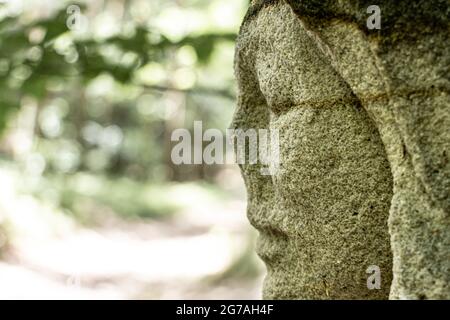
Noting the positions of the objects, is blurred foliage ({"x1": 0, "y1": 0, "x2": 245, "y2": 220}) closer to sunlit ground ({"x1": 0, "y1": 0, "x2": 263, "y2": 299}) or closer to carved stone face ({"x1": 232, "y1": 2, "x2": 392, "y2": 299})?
sunlit ground ({"x1": 0, "y1": 0, "x2": 263, "y2": 299})

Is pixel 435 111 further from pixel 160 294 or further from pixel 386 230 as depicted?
pixel 160 294

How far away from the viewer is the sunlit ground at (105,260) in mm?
6207

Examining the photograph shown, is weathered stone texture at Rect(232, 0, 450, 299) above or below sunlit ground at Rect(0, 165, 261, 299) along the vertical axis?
below

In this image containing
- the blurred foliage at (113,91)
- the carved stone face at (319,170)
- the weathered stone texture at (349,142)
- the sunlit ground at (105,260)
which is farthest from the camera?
the sunlit ground at (105,260)

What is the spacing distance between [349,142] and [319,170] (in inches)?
3.6

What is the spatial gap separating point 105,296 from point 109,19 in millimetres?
8530

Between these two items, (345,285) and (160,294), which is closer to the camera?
(345,285)

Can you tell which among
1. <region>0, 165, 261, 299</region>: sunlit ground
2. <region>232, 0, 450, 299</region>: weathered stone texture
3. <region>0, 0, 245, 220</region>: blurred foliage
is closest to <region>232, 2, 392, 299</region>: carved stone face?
<region>232, 0, 450, 299</region>: weathered stone texture

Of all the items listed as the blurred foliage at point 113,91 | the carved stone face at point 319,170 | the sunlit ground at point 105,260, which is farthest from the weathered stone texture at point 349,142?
the sunlit ground at point 105,260

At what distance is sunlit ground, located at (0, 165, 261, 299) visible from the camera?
244 inches

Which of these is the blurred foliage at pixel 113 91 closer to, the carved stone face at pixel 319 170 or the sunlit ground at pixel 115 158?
the sunlit ground at pixel 115 158

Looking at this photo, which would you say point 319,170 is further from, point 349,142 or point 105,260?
point 105,260

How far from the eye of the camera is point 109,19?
1329 cm
